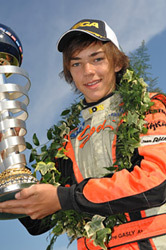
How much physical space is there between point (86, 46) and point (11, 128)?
4.38 feet

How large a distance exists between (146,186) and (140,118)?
0.86 meters

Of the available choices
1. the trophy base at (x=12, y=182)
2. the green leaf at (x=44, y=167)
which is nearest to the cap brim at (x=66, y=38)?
the green leaf at (x=44, y=167)

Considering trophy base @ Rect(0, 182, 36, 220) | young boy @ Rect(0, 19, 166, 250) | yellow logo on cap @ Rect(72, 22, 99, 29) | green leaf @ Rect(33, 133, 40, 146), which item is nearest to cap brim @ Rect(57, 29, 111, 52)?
young boy @ Rect(0, 19, 166, 250)

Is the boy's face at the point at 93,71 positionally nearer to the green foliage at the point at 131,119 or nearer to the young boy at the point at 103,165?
the young boy at the point at 103,165

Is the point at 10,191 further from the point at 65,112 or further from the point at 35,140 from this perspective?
the point at 65,112

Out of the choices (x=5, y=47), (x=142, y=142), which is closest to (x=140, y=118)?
(x=142, y=142)

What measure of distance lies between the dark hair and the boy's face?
5cm

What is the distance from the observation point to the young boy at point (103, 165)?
2.91 meters

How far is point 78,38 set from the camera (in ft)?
13.1

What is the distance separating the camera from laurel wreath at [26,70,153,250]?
332 centimetres

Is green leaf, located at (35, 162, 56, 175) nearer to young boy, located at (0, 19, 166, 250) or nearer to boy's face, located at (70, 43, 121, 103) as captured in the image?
young boy, located at (0, 19, 166, 250)

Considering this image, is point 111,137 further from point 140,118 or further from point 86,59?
point 86,59

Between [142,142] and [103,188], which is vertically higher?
[142,142]

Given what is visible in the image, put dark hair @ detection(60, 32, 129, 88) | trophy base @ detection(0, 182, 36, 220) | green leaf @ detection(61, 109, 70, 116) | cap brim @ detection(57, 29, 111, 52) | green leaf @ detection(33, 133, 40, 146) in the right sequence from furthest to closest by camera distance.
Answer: green leaf @ detection(61, 109, 70, 116) → green leaf @ detection(33, 133, 40, 146) → dark hair @ detection(60, 32, 129, 88) → cap brim @ detection(57, 29, 111, 52) → trophy base @ detection(0, 182, 36, 220)
